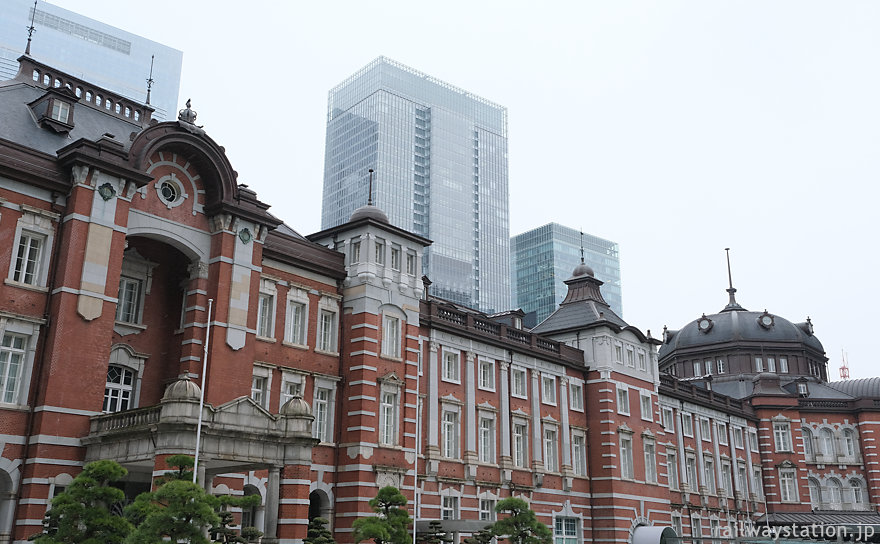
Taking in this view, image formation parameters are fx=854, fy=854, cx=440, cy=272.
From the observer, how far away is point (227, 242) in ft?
102

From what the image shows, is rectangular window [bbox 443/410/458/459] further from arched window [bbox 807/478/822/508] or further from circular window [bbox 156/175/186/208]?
arched window [bbox 807/478/822/508]

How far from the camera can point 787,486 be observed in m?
65.8

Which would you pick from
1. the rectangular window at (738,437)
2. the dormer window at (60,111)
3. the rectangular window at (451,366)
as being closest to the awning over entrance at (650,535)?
the rectangular window at (451,366)

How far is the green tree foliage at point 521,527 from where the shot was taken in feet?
107

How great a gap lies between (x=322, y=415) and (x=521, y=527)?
8.98m

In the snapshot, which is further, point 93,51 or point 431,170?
point 431,170

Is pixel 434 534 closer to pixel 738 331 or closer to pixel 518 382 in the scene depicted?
pixel 518 382

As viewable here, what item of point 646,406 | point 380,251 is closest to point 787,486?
point 646,406

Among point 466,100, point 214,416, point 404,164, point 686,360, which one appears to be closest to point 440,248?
point 404,164

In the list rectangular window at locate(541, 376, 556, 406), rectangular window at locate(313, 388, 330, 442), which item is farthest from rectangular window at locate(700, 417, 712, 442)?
rectangular window at locate(313, 388, 330, 442)

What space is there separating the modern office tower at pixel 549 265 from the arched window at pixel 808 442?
99026mm

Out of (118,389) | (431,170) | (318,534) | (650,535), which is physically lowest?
(318,534)

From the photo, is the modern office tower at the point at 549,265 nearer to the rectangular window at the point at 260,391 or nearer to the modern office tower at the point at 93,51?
the modern office tower at the point at 93,51

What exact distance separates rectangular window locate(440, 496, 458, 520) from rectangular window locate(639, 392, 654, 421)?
17121mm
